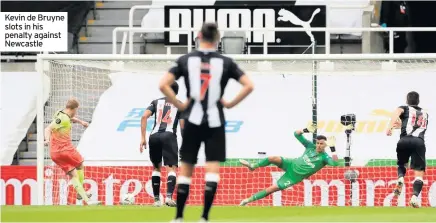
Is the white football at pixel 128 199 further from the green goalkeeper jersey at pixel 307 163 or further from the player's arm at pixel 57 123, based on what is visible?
the green goalkeeper jersey at pixel 307 163

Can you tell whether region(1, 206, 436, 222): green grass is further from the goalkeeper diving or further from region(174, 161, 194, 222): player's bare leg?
the goalkeeper diving

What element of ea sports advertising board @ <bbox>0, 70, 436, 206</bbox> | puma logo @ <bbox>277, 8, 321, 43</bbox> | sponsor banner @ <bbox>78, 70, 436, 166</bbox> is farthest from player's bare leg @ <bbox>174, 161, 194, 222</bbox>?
puma logo @ <bbox>277, 8, 321, 43</bbox>

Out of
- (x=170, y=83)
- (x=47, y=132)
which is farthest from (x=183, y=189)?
(x=47, y=132)

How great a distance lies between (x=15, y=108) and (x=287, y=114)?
542cm

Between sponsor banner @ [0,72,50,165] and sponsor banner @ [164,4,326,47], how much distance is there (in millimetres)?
3271

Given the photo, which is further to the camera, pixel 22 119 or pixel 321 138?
pixel 22 119

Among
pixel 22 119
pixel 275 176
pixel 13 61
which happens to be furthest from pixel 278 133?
pixel 13 61

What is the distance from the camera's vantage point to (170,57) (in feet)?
63.5

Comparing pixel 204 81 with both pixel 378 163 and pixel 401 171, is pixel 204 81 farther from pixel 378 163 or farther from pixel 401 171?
pixel 378 163

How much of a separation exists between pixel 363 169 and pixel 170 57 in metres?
3.78

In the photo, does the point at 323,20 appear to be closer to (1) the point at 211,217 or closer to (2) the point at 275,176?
(2) the point at 275,176

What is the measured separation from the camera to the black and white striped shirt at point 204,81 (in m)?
11.2
